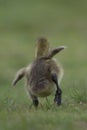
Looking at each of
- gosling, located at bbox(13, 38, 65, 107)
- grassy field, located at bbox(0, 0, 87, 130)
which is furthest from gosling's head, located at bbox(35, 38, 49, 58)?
grassy field, located at bbox(0, 0, 87, 130)

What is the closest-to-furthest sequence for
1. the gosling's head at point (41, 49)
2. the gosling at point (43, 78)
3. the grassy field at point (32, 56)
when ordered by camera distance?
the grassy field at point (32, 56), the gosling at point (43, 78), the gosling's head at point (41, 49)

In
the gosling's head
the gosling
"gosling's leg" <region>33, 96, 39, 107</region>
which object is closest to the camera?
the gosling

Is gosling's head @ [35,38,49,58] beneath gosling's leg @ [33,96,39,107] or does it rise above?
above

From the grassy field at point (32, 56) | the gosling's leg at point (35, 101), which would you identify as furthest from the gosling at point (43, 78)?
the grassy field at point (32, 56)

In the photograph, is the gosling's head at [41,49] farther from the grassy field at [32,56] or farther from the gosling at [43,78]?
the grassy field at [32,56]

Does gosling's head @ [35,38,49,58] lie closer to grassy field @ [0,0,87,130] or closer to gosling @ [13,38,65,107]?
gosling @ [13,38,65,107]

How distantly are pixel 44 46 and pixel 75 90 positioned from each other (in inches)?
43.4

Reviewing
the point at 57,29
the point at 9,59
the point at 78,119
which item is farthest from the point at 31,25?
the point at 78,119

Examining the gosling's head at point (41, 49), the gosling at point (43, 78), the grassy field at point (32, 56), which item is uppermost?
the gosling's head at point (41, 49)

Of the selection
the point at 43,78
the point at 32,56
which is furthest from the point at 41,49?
the point at 32,56

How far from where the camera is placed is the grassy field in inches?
407

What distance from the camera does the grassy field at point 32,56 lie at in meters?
10.3

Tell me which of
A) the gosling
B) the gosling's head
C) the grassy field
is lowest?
the grassy field

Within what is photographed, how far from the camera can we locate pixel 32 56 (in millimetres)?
24703
